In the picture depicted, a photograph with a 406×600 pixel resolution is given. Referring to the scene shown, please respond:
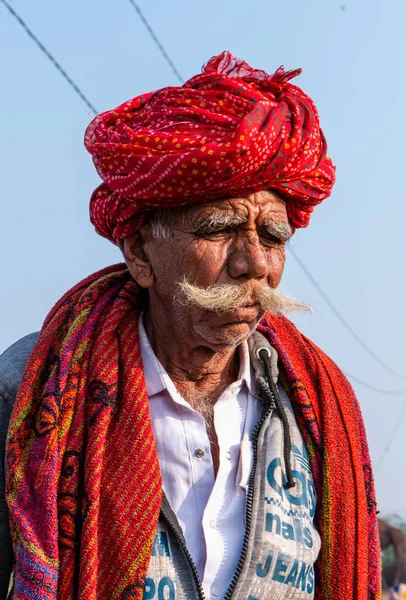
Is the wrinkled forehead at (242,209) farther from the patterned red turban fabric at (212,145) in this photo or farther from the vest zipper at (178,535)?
the vest zipper at (178,535)

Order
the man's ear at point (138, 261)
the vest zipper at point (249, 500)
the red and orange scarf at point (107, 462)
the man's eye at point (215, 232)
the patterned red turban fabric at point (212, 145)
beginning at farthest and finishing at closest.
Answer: the man's ear at point (138, 261)
the man's eye at point (215, 232)
the patterned red turban fabric at point (212, 145)
the vest zipper at point (249, 500)
the red and orange scarf at point (107, 462)

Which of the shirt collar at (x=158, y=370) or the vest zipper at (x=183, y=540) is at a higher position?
the shirt collar at (x=158, y=370)

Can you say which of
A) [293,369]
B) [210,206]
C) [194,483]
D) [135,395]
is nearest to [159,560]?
[194,483]

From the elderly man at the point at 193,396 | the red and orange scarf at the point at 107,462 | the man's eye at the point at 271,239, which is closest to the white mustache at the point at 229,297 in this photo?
the elderly man at the point at 193,396

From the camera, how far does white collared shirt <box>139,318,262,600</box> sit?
2758mm

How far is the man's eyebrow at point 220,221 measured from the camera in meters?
2.91

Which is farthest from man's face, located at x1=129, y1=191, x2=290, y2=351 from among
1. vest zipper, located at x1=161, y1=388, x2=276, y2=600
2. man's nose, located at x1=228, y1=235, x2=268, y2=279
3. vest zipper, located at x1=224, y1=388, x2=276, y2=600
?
vest zipper, located at x1=161, y1=388, x2=276, y2=600

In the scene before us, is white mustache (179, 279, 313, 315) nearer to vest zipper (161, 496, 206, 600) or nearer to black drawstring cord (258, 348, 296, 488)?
black drawstring cord (258, 348, 296, 488)

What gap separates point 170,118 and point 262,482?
3.69ft

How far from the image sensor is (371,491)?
311 centimetres

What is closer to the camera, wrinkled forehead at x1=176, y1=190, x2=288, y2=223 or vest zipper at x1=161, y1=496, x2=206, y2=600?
vest zipper at x1=161, y1=496, x2=206, y2=600

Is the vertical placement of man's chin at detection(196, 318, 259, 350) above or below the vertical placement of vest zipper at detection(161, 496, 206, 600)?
above

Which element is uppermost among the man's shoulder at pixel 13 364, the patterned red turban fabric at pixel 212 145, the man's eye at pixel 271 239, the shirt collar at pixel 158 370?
the patterned red turban fabric at pixel 212 145

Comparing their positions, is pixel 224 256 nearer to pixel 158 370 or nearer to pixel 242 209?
pixel 242 209
